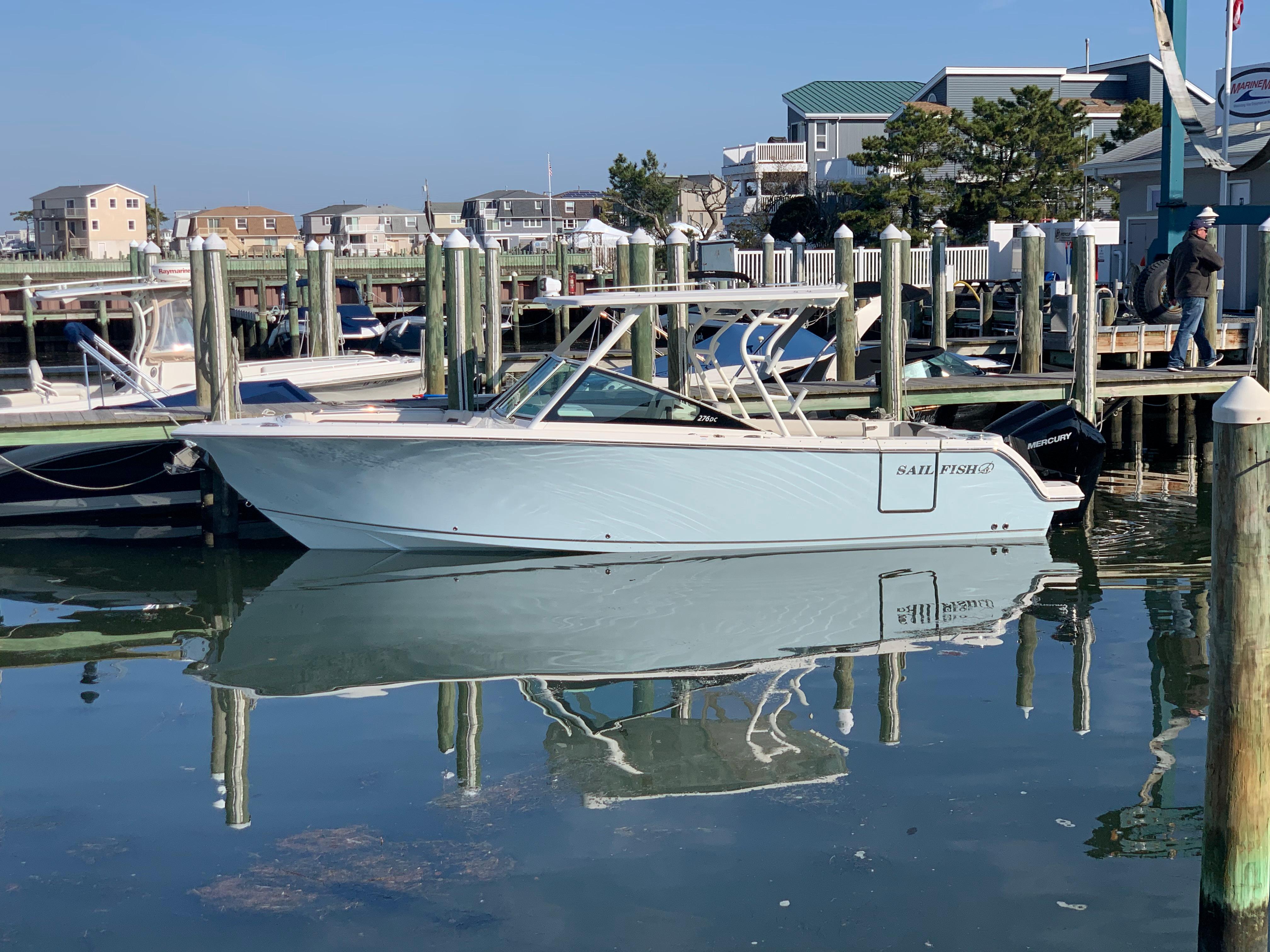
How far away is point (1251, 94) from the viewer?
20219 millimetres

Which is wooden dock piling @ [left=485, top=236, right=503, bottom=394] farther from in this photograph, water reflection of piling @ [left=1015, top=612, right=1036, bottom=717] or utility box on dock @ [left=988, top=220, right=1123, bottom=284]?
utility box on dock @ [left=988, top=220, right=1123, bottom=284]

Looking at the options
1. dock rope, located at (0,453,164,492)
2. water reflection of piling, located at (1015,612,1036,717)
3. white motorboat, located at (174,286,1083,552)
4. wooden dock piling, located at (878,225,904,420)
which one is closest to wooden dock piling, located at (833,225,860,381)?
wooden dock piling, located at (878,225,904,420)

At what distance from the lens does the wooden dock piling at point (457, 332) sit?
1188 cm

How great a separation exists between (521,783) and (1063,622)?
4553mm

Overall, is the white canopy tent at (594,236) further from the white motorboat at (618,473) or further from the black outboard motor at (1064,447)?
the white motorboat at (618,473)

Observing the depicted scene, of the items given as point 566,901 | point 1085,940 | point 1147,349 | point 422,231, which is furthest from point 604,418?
point 422,231

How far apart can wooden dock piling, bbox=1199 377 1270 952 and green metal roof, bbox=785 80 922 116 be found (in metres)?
52.0

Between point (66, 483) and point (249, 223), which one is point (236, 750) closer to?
point (66, 483)

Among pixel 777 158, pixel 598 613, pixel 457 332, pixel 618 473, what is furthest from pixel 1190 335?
pixel 777 158

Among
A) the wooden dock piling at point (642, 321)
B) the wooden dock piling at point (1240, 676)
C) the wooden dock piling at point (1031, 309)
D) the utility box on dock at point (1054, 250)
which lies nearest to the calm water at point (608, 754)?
the wooden dock piling at point (1240, 676)

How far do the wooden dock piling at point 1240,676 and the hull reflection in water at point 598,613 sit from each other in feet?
13.0

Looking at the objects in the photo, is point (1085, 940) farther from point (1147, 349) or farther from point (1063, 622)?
point (1147, 349)

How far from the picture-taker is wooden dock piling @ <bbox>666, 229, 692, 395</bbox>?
11.2m

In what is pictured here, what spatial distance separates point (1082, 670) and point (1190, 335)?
7.96m
